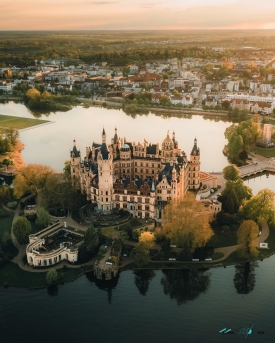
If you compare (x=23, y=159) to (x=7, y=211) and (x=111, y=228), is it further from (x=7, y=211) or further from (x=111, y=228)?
(x=111, y=228)

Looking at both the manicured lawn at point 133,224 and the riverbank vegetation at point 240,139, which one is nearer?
the manicured lawn at point 133,224

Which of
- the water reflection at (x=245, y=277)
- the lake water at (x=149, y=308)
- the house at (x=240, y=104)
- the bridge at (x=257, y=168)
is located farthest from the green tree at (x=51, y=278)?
the house at (x=240, y=104)

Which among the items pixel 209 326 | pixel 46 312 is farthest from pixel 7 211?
pixel 209 326

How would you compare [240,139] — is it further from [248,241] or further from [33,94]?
[33,94]

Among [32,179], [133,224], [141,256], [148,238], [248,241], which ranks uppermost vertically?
[32,179]

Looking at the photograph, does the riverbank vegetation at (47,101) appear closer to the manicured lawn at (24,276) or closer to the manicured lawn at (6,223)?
the manicured lawn at (6,223)

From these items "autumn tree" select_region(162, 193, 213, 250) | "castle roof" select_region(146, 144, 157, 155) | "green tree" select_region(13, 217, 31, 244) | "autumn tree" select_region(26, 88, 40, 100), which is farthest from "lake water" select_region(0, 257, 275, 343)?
"autumn tree" select_region(26, 88, 40, 100)

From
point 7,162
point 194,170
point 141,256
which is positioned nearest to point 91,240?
point 141,256
